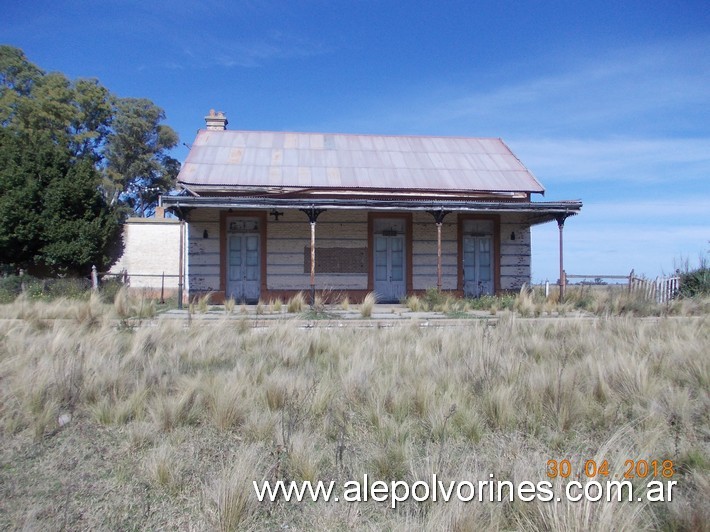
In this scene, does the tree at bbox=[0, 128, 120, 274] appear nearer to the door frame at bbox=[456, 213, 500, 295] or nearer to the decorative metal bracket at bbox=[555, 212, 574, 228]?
the door frame at bbox=[456, 213, 500, 295]

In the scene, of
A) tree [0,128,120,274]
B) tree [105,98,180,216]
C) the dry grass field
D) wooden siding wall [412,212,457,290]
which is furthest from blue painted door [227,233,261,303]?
tree [105,98,180,216]

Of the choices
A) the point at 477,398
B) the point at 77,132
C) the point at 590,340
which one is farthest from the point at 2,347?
the point at 77,132

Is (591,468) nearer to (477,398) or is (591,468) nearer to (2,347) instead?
(477,398)

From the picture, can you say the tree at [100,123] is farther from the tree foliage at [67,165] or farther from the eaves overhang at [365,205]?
the eaves overhang at [365,205]

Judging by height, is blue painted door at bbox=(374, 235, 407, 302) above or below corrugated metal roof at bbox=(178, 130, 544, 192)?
below

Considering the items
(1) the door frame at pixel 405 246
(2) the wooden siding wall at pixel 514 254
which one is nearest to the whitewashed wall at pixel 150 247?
(1) the door frame at pixel 405 246

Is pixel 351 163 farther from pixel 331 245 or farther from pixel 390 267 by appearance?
pixel 390 267

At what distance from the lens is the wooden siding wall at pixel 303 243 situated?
A: 51.2ft

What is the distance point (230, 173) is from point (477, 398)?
12989 millimetres

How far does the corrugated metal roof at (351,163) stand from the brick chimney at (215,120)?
1345mm

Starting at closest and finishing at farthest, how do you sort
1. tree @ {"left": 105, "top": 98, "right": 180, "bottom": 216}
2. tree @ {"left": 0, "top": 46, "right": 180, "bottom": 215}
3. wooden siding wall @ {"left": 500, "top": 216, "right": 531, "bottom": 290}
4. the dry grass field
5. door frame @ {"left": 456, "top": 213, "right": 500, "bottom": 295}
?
the dry grass field < door frame @ {"left": 456, "top": 213, "right": 500, "bottom": 295} < wooden siding wall @ {"left": 500, "top": 216, "right": 531, "bottom": 290} < tree @ {"left": 0, "top": 46, "right": 180, "bottom": 215} < tree @ {"left": 105, "top": 98, "right": 180, "bottom": 216}

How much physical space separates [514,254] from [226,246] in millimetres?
8947

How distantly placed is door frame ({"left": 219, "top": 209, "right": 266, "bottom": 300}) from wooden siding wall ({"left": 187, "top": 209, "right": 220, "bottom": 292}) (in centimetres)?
12

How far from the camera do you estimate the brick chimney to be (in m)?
20.0
